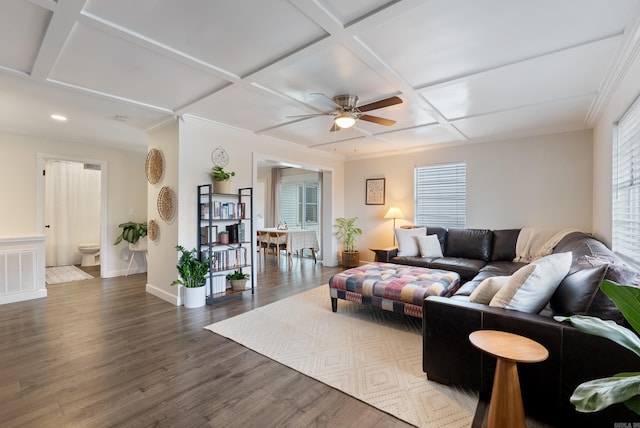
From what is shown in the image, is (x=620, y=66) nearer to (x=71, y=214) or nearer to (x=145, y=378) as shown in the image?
(x=145, y=378)

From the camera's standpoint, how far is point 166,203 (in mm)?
4039

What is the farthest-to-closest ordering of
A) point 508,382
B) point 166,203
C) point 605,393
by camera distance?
point 166,203
point 508,382
point 605,393

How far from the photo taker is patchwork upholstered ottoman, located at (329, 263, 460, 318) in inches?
119

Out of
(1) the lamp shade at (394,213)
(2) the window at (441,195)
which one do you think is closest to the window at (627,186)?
(2) the window at (441,195)

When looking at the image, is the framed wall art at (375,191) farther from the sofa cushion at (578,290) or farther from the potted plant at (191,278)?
the sofa cushion at (578,290)

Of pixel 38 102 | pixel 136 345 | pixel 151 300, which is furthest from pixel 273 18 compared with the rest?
pixel 151 300

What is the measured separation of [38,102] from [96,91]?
96 cm

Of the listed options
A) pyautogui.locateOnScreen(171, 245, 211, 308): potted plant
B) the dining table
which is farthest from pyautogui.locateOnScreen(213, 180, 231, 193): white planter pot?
the dining table

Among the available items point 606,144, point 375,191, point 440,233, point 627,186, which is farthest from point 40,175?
point 606,144

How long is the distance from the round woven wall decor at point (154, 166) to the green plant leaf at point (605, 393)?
4.61m

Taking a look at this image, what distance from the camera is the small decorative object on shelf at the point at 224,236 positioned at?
4.05 meters

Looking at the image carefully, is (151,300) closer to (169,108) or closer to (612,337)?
(169,108)

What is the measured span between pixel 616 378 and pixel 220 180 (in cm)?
413

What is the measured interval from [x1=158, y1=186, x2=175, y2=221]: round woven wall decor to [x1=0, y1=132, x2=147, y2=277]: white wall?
2245 millimetres
